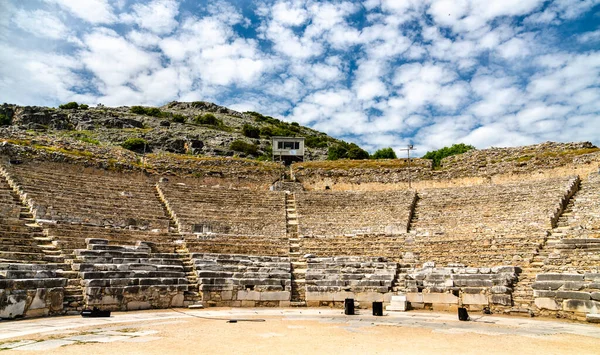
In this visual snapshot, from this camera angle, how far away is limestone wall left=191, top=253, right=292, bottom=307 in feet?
43.8

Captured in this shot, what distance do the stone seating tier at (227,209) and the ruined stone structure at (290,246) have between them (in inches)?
3.5

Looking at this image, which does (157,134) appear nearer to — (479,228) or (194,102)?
(194,102)

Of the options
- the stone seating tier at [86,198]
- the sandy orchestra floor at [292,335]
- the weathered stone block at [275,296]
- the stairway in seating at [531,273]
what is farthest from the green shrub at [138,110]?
the stairway in seating at [531,273]

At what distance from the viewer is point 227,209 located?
2094 cm

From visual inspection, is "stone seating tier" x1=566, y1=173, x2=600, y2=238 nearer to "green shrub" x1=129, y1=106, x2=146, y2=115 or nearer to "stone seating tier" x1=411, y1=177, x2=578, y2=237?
"stone seating tier" x1=411, y1=177, x2=578, y2=237

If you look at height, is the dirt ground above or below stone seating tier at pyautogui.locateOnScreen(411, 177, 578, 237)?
below

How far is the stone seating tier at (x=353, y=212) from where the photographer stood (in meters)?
19.2

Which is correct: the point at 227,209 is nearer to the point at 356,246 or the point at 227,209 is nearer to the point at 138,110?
the point at 356,246

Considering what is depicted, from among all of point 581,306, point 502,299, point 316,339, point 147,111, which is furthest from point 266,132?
point 316,339

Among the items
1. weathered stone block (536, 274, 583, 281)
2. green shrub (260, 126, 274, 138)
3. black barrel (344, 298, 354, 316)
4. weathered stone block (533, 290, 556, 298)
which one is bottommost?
black barrel (344, 298, 354, 316)

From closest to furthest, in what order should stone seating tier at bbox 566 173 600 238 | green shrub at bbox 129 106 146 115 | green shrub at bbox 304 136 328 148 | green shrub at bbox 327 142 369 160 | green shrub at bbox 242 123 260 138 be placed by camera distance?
stone seating tier at bbox 566 173 600 238
green shrub at bbox 327 142 369 160
green shrub at bbox 242 123 260 138
green shrub at bbox 304 136 328 148
green shrub at bbox 129 106 146 115

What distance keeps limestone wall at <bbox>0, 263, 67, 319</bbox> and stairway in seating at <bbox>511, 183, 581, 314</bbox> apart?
11.9 metres

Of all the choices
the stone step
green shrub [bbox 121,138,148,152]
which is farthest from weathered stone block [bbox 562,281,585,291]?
green shrub [bbox 121,138,148,152]

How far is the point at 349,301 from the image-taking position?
39.0ft
